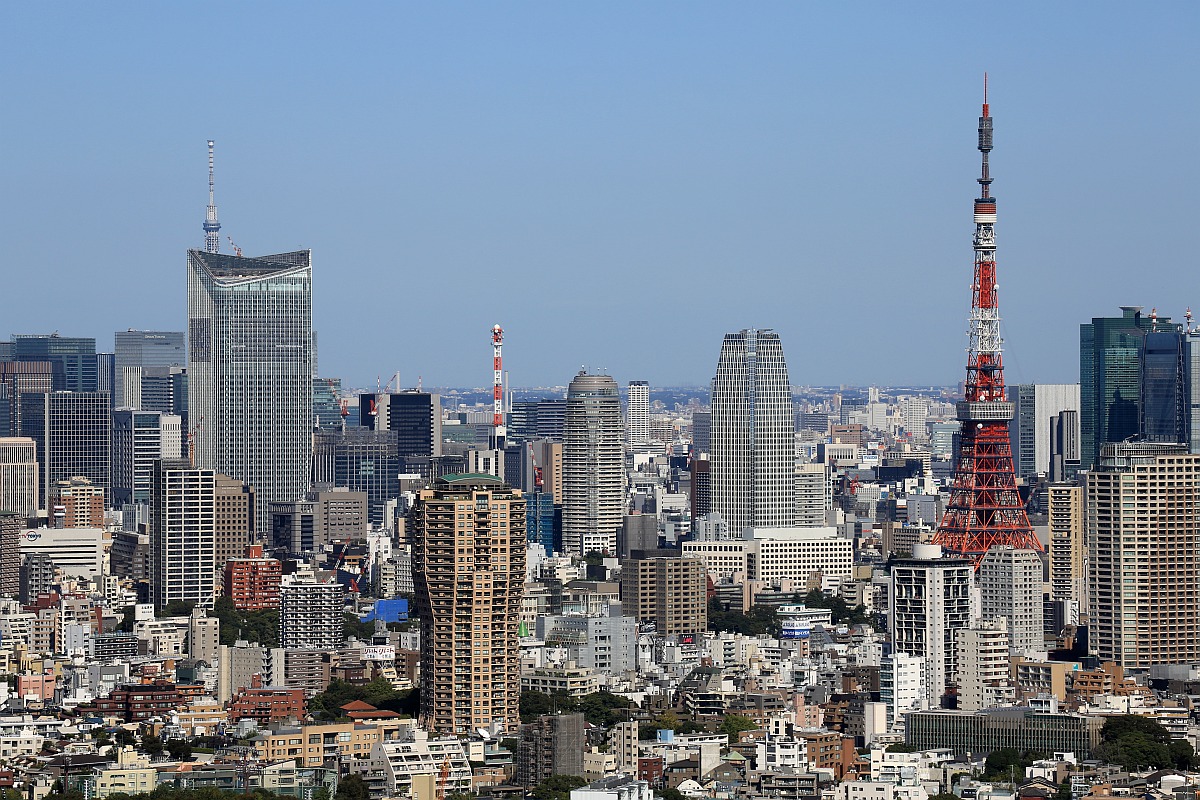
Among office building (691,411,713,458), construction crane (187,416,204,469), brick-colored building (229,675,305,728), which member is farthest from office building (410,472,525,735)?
office building (691,411,713,458)

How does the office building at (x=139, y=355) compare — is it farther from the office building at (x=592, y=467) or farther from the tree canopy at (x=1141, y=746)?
the tree canopy at (x=1141, y=746)

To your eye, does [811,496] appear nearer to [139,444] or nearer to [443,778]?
[139,444]

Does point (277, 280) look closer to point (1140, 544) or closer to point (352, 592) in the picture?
point (352, 592)

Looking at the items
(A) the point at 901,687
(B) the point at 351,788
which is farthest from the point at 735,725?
(B) the point at 351,788

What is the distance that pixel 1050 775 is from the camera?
43188mm

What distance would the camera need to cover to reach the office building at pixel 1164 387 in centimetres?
8188

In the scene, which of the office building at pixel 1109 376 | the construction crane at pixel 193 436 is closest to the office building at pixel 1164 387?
the office building at pixel 1109 376

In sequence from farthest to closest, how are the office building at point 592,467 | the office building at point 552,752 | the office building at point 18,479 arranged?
the office building at point 18,479, the office building at point 592,467, the office building at point 552,752

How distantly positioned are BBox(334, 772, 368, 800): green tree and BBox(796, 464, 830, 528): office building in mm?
49369

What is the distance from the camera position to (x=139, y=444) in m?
113

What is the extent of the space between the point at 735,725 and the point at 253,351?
219 ft

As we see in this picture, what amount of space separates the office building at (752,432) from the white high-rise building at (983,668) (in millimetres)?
41231

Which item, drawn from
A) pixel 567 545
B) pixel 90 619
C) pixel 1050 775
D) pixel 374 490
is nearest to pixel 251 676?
pixel 90 619

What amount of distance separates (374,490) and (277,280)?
8.17 m
